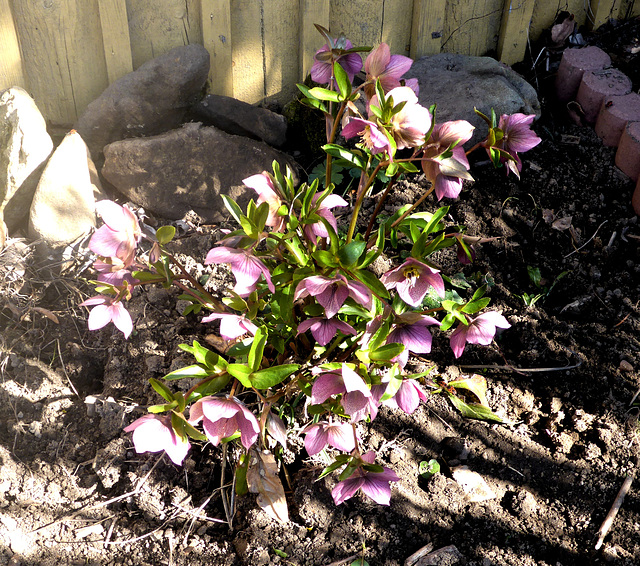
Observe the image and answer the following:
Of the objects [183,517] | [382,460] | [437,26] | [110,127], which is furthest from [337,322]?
[437,26]

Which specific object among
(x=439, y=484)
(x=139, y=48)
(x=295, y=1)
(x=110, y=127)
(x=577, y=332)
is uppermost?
(x=295, y=1)

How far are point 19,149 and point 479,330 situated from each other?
188 centimetres

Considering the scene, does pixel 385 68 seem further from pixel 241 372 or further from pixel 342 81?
pixel 241 372

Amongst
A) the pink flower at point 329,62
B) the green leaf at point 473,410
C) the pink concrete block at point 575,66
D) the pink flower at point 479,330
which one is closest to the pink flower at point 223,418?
the pink flower at point 479,330

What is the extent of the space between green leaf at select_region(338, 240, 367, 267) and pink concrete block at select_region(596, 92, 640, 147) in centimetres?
190

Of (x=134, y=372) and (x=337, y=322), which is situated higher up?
(x=337, y=322)

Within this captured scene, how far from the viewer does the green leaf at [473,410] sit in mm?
1822

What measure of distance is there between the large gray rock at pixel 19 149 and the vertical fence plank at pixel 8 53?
0.10 meters

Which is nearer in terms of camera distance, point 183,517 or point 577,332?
point 183,517

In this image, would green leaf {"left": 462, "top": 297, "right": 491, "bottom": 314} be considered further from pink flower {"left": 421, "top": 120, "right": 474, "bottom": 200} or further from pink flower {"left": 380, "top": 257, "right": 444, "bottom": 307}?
pink flower {"left": 421, "top": 120, "right": 474, "bottom": 200}

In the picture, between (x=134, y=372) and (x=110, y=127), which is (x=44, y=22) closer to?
(x=110, y=127)

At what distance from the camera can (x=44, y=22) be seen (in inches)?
93.2

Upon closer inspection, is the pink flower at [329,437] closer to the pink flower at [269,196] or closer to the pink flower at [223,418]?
the pink flower at [223,418]

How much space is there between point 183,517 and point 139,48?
1.89 m
